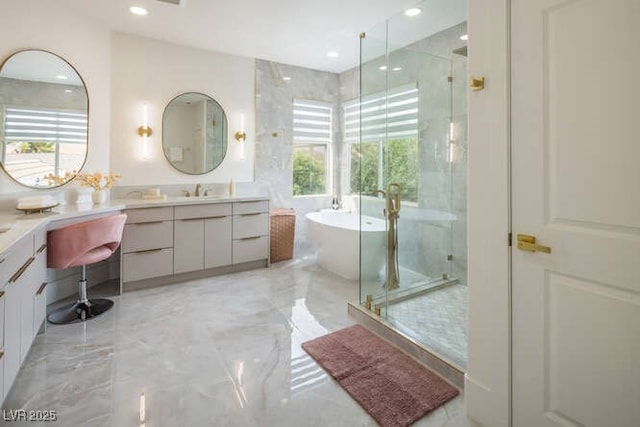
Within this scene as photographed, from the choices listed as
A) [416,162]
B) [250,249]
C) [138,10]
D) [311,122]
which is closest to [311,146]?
[311,122]

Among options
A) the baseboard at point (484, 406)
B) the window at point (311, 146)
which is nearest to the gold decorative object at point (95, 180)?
the window at point (311, 146)

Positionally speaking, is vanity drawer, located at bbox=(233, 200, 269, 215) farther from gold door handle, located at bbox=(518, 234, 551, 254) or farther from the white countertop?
gold door handle, located at bbox=(518, 234, 551, 254)

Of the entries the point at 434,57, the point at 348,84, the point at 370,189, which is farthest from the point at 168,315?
the point at 348,84

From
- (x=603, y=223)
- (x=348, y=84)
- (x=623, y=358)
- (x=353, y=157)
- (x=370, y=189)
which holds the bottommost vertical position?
(x=623, y=358)

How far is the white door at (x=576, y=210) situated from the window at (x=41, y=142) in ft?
12.3

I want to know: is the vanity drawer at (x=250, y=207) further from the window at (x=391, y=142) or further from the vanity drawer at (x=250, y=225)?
the window at (x=391, y=142)

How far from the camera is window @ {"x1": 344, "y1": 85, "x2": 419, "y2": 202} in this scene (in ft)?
10.1

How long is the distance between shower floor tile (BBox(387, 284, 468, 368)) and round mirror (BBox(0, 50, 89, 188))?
11.0 feet

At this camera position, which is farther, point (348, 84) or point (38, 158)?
point (348, 84)

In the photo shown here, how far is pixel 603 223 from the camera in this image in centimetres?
125

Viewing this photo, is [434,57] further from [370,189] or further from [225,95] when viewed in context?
[225,95]

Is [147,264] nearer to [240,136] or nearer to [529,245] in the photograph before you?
[240,136]

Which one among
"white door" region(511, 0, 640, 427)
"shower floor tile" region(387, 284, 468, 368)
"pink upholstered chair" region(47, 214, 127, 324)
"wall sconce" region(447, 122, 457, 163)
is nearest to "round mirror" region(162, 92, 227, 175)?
"pink upholstered chair" region(47, 214, 127, 324)

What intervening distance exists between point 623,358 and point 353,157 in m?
4.30
